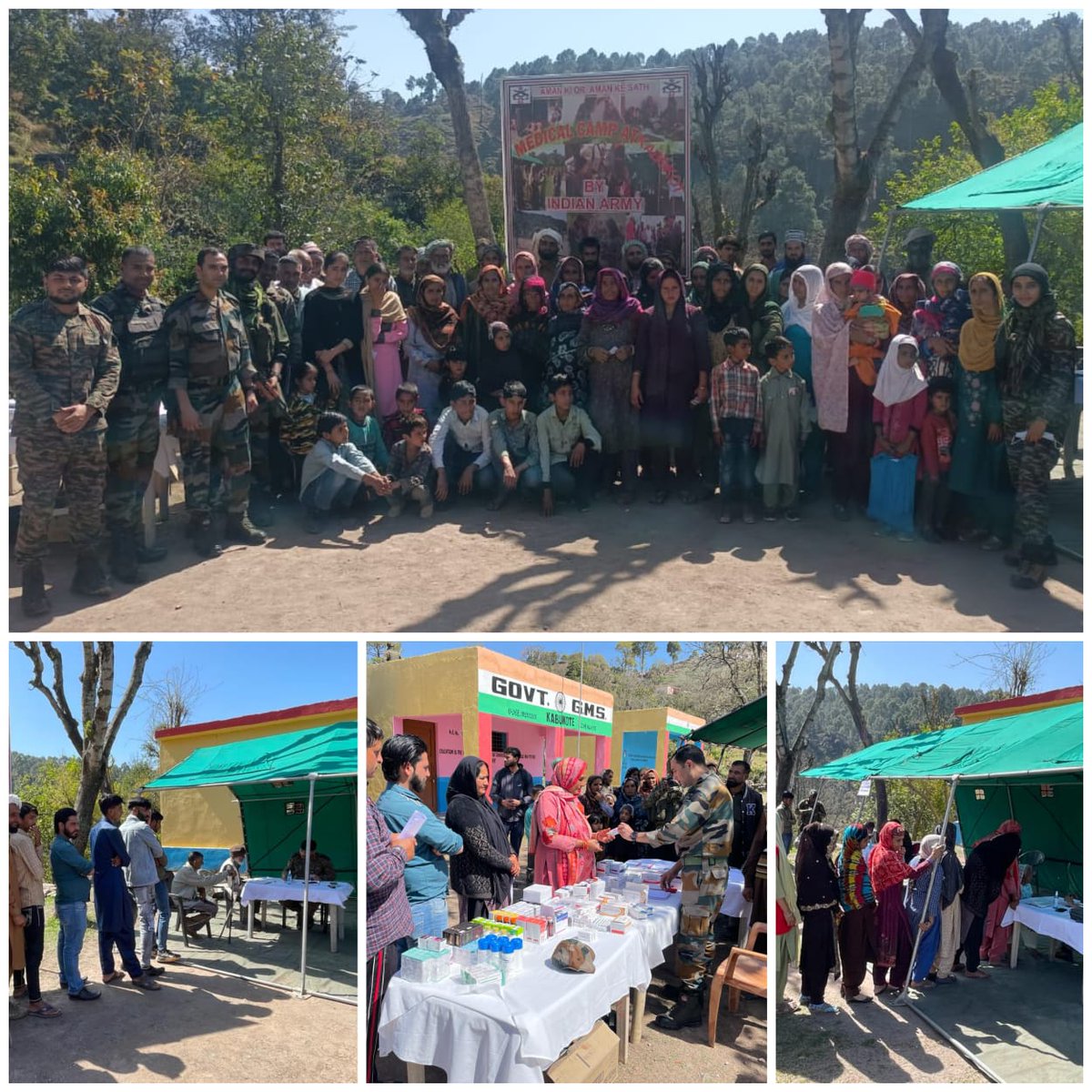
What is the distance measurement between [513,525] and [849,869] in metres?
2.79

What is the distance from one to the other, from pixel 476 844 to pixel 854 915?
Answer: 7.69 feet

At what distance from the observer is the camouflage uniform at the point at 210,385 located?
5.62m

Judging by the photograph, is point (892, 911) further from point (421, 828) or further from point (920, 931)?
point (421, 828)

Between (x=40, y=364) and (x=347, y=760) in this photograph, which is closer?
(x=40, y=364)

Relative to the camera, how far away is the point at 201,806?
→ 9.42 metres

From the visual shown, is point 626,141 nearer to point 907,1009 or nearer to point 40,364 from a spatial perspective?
point 40,364

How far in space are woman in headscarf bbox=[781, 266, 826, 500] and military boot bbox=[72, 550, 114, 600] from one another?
4234 millimetres

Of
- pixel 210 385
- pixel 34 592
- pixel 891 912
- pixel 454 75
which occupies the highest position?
pixel 454 75

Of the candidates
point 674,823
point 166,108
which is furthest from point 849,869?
point 166,108

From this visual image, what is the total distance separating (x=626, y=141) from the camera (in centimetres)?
843

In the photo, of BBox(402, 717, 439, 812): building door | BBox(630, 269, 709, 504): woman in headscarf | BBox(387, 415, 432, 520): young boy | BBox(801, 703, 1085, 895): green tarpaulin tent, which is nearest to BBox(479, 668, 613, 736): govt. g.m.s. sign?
BBox(402, 717, 439, 812): building door

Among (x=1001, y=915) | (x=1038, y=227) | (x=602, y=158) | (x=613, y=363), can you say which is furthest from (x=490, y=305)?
(x=1001, y=915)

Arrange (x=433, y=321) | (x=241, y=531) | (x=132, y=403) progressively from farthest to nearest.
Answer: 1. (x=433, y=321)
2. (x=241, y=531)
3. (x=132, y=403)

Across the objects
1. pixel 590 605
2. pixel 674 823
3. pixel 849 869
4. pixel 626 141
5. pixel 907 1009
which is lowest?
pixel 907 1009
